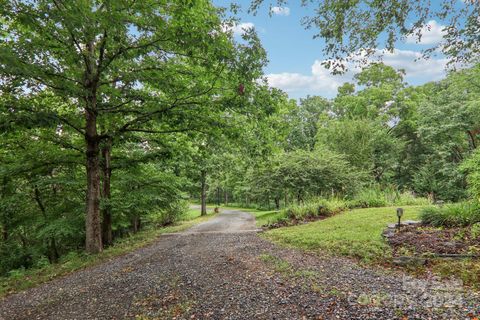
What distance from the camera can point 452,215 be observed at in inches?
245

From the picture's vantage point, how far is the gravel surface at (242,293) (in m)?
3.13

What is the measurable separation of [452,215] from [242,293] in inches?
→ 213

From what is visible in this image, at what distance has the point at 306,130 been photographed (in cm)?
3450

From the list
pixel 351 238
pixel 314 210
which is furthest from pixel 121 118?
pixel 314 210

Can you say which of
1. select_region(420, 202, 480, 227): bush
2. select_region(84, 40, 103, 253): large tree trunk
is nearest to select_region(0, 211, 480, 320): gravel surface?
select_region(84, 40, 103, 253): large tree trunk

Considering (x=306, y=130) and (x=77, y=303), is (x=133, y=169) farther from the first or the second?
(x=306, y=130)

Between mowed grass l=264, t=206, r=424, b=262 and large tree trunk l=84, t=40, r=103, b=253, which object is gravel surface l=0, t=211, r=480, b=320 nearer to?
mowed grass l=264, t=206, r=424, b=262

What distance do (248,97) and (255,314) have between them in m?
4.29

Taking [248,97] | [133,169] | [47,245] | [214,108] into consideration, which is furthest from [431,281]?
[47,245]

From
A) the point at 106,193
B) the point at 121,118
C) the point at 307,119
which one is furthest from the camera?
the point at 307,119

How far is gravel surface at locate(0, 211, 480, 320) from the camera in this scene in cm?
313

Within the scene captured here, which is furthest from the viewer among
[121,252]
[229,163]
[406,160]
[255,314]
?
[406,160]

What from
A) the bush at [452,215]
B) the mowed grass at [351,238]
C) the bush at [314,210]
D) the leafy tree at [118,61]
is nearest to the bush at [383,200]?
the bush at [314,210]

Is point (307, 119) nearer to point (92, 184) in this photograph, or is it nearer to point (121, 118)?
point (121, 118)
